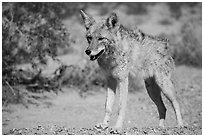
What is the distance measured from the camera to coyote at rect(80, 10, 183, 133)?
23.9 feet

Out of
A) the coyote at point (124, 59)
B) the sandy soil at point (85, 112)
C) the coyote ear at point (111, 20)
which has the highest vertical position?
the coyote ear at point (111, 20)

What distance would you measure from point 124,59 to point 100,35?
2.45 feet

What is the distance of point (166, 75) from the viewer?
26.9ft

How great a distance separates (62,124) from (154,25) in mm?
15454

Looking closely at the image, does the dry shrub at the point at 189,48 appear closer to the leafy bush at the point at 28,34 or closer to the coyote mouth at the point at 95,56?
the leafy bush at the point at 28,34

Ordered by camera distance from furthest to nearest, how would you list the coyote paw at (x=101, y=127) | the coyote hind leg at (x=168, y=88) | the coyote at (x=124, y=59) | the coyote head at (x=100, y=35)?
the coyote hind leg at (x=168, y=88)
the coyote paw at (x=101, y=127)
the coyote at (x=124, y=59)
the coyote head at (x=100, y=35)

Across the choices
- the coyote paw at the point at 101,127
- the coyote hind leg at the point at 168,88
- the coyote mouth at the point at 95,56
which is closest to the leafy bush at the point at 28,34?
the coyote paw at the point at 101,127

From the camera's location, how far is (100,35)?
7176 millimetres

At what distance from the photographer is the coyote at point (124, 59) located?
7.27 metres

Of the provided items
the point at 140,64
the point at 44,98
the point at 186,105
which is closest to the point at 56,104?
the point at 44,98

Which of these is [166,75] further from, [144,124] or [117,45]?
[144,124]

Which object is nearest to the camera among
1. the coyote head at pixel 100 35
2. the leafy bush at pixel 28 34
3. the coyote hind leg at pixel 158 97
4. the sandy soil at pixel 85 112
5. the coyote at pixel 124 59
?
the coyote head at pixel 100 35

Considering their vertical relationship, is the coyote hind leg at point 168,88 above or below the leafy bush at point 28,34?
below

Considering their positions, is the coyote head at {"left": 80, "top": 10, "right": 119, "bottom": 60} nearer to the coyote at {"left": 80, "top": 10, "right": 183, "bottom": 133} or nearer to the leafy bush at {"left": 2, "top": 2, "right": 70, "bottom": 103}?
the coyote at {"left": 80, "top": 10, "right": 183, "bottom": 133}
